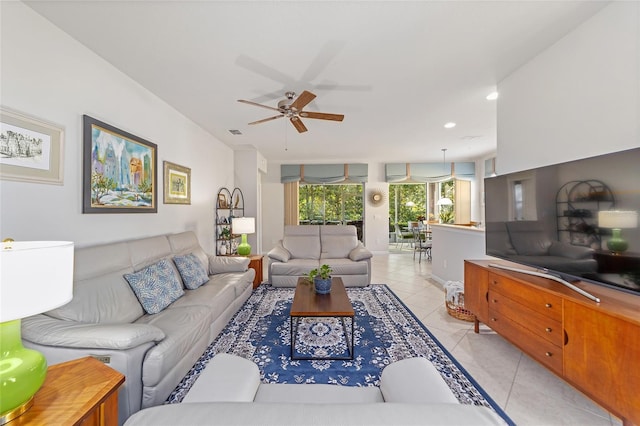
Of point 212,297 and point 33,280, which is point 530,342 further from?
point 33,280

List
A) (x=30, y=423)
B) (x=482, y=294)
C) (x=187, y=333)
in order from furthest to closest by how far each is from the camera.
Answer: (x=482, y=294) < (x=187, y=333) < (x=30, y=423)

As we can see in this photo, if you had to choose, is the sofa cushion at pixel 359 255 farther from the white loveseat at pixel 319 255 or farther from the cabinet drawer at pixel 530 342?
the cabinet drawer at pixel 530 342

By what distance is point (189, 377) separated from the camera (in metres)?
1.90

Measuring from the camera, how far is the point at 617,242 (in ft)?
4.78

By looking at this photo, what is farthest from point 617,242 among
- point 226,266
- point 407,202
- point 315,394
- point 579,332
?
point 407,202

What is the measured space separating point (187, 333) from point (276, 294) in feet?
6.29

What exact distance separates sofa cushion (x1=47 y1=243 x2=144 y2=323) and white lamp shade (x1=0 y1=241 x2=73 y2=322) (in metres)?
1.07

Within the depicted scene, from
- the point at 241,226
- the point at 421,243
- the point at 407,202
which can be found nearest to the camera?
the point at 241,226

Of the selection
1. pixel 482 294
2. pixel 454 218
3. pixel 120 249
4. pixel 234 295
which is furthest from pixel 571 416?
pixel 454 218

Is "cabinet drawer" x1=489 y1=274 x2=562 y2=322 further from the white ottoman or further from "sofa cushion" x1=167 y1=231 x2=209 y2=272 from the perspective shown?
"sofa cushion" x1=167 y1=231 x2=209 y2=272

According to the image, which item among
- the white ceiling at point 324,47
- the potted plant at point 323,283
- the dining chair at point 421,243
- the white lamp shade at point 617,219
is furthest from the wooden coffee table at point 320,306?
the dining chair at point 421,243

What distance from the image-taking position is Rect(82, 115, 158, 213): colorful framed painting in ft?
7.04

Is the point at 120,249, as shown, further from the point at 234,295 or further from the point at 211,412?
the point at 211,412

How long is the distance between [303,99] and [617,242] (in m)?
2.44
